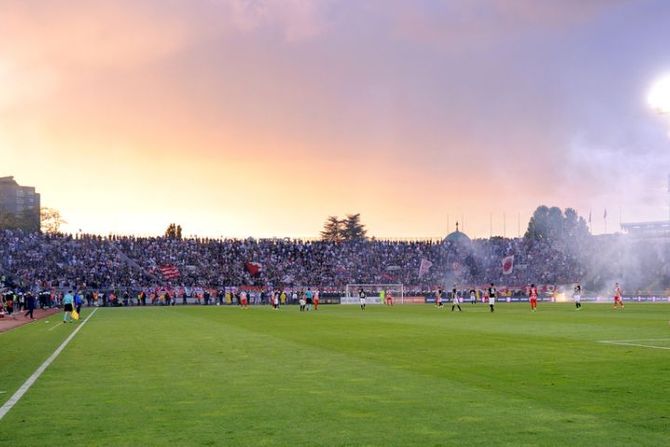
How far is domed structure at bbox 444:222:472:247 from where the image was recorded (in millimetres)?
120863

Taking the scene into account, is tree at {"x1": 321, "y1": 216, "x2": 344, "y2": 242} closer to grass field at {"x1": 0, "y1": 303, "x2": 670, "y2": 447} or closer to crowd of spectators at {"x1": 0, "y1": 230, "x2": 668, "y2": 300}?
crowd of spectators at {"x1": 0, "y1": 230, "x2": 668, "y2": 300}

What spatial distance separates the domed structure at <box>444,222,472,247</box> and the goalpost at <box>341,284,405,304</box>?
2757 centimetres

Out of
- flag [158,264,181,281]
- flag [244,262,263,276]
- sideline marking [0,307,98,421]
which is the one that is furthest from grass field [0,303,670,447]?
flag [244,262,263,276]

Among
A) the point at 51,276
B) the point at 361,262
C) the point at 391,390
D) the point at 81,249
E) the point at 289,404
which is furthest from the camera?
the point at 361,262

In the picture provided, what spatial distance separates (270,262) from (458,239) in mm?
38988

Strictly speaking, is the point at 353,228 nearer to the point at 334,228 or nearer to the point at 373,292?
the point at 334,228

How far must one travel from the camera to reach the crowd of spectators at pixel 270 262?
286 feet

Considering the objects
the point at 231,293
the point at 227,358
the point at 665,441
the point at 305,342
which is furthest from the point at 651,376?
the point at 231,293

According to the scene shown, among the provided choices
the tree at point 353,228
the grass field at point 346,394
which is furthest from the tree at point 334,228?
the grass field at point 346,394

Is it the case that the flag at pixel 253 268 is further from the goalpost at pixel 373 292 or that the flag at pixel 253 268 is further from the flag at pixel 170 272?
the goalpost at pixel 373 292

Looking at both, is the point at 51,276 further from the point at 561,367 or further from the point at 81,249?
the point at 561,367

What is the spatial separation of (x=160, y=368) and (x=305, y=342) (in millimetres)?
8921

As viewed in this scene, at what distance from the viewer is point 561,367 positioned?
17453mm

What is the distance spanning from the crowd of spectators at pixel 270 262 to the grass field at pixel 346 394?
6338 cm
